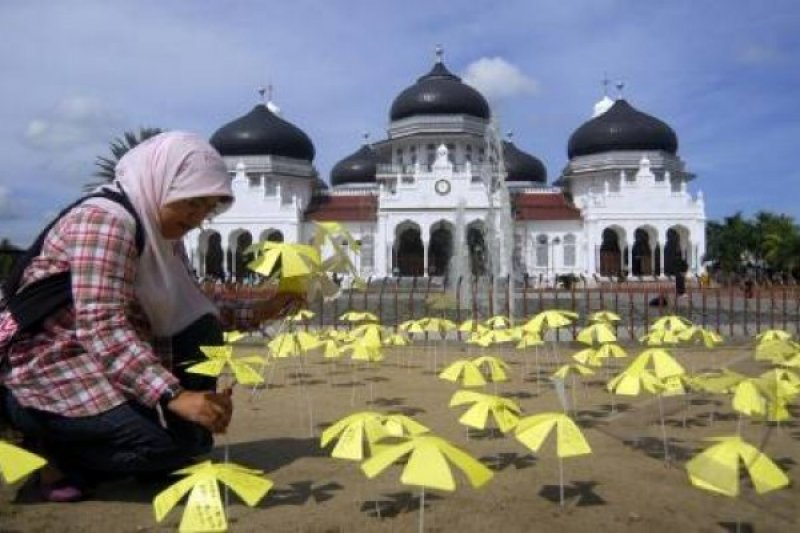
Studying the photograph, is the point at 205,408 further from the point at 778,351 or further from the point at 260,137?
the point at 260,137

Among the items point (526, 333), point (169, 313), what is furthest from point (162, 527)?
point (526, 333)

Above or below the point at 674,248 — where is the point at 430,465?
below

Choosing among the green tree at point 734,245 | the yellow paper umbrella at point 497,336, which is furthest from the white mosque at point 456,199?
the yellow paper umbrella at point 497,336

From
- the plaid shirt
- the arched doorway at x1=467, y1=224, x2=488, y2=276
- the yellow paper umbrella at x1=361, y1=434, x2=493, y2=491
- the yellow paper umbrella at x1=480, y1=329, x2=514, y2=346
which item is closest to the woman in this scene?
the plaid shirt

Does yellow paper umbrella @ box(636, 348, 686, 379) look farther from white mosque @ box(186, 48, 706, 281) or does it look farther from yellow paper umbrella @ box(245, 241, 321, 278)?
white mosque @ box(186, 48, 706, 281)

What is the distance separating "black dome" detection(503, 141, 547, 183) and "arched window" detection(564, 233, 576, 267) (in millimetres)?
10144

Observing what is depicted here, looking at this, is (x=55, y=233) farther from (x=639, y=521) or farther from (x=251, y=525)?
(x=639, y=521)

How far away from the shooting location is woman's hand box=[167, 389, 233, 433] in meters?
2.90

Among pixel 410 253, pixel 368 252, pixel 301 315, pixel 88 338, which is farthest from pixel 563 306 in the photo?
pixel 410 253

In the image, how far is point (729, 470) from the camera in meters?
2.74

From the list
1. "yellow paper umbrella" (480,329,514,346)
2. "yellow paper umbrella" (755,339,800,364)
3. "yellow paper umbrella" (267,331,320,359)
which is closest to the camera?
"yellow paper umbrella" (755,339,800,364)

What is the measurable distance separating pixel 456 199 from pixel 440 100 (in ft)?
26.4

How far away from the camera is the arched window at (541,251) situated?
49.7 m

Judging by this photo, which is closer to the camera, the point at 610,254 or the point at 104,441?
the point at 104,441
